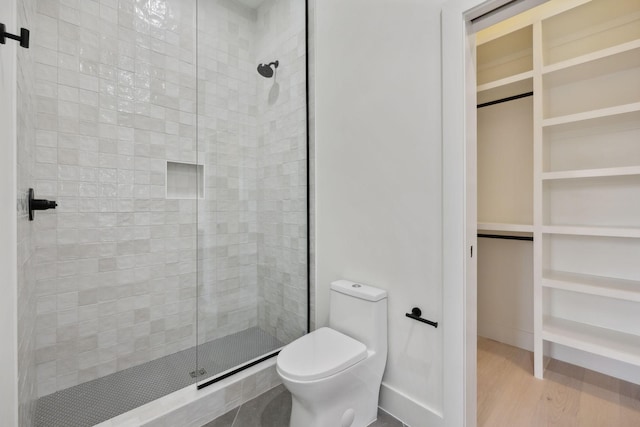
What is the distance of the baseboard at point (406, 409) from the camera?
54.9 inches

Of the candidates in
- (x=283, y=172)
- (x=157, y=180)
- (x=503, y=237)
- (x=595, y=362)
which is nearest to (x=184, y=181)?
(x=157, y=180)

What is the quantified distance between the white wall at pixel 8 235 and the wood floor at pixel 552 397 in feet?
6.41

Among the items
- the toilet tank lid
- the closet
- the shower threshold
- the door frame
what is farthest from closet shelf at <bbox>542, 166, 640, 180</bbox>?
the shower threshold

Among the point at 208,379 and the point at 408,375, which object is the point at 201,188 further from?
the point at 408,375

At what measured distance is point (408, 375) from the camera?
4.96 ft

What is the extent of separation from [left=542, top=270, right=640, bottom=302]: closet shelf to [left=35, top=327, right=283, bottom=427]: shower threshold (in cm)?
192

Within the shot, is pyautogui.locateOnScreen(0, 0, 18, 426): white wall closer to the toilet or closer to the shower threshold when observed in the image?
the shower threshold

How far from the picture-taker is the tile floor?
4.97 ft

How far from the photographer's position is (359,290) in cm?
162

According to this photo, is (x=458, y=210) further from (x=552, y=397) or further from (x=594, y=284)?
(x=552, y=397)

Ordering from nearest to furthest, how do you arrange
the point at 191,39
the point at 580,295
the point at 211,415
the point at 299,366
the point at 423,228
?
1. the point at 299,366
2. the point at 423,228
3. the point at 211,415
4. the point at 580,295
5. the point at 191,39

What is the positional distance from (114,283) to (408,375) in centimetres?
192

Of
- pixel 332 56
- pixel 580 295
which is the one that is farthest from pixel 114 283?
pixel 580 295

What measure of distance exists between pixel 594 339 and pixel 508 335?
64 cm
